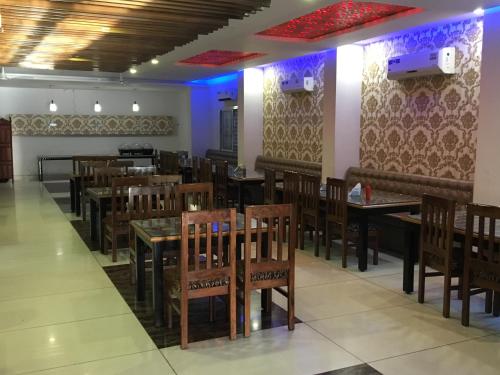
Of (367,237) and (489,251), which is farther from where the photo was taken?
(367,237)

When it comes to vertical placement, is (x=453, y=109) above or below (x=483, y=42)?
below

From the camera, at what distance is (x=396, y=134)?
6.93 m

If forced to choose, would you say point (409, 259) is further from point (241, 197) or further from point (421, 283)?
point (241, 197)

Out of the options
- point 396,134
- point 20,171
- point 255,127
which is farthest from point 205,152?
point 396,134

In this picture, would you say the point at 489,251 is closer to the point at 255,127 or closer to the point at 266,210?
the point at 266,210

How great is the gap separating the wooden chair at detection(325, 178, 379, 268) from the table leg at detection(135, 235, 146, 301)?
227cm

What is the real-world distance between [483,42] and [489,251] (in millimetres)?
2652

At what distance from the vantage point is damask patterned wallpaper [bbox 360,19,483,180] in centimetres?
579

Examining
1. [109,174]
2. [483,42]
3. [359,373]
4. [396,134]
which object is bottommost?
[359,373]

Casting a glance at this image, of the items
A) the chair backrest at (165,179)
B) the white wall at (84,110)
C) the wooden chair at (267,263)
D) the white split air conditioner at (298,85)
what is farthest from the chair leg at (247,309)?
the white wall at (84,110)

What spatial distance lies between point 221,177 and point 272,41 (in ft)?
8.15

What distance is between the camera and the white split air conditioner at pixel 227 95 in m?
12.1

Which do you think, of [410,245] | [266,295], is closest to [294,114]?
[410,245]

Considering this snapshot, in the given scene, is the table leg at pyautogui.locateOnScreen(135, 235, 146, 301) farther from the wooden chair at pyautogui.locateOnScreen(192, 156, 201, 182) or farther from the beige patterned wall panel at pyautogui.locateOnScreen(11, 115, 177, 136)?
the beige patterned wall panel at pyautogui.locateOnScreen(11, 115, 177, 136)
